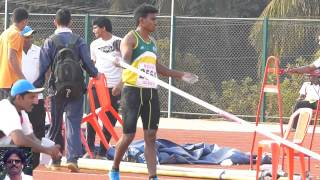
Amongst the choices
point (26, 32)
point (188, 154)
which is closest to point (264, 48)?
point (188, 154)

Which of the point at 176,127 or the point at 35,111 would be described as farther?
the point at 176,127

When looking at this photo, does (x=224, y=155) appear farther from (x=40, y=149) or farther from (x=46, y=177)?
(x=40, y=149)

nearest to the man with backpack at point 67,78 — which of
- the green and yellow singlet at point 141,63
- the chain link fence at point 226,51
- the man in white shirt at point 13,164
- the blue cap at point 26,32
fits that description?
the blue cap at point 26,32

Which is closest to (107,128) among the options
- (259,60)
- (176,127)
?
(176,127)

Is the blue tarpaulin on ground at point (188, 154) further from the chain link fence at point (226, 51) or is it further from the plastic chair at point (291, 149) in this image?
the chain link fence at point (226, 51)

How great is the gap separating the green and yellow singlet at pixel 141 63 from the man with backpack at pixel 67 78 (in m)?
1.68

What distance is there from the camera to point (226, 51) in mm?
24297

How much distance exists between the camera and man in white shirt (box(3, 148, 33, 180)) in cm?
806

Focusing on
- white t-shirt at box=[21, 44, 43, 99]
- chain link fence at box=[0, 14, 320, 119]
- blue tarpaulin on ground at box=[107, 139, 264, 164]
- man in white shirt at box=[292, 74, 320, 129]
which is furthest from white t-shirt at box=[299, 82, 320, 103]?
white t-shirt at box=[21, 44, 43, 99]

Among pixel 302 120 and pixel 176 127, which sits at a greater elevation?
pixel 302 120

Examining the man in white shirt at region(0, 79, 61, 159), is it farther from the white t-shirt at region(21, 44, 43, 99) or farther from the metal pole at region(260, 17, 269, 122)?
the metal pole at region(260, 17, 269, 122)

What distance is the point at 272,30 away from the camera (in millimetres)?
23438

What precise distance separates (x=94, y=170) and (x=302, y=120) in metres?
3.29

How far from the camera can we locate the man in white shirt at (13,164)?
8062mm
